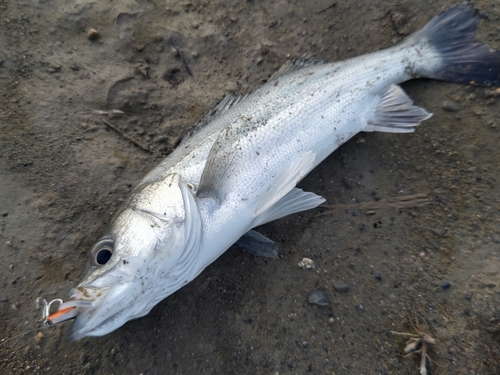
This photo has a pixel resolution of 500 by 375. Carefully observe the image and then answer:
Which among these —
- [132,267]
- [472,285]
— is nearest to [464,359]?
[472,285]

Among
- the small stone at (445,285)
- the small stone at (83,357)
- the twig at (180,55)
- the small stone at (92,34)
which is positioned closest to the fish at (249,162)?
the twig at (180,55)

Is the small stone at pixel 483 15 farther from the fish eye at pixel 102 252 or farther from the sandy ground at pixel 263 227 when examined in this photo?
the fish eye at pixel 102 252

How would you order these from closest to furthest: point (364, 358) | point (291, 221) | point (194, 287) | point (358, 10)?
point (364, 358) < point (194, 287) < point (291, 221) < point (358, 10)

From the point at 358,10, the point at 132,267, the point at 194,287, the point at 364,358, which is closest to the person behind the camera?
the point at 132,267

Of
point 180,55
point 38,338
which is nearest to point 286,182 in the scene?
point 180,55

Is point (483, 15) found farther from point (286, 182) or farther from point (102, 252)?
point (102, 252)

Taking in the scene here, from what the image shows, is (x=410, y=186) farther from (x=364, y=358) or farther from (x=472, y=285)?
(x=364, y=358)
